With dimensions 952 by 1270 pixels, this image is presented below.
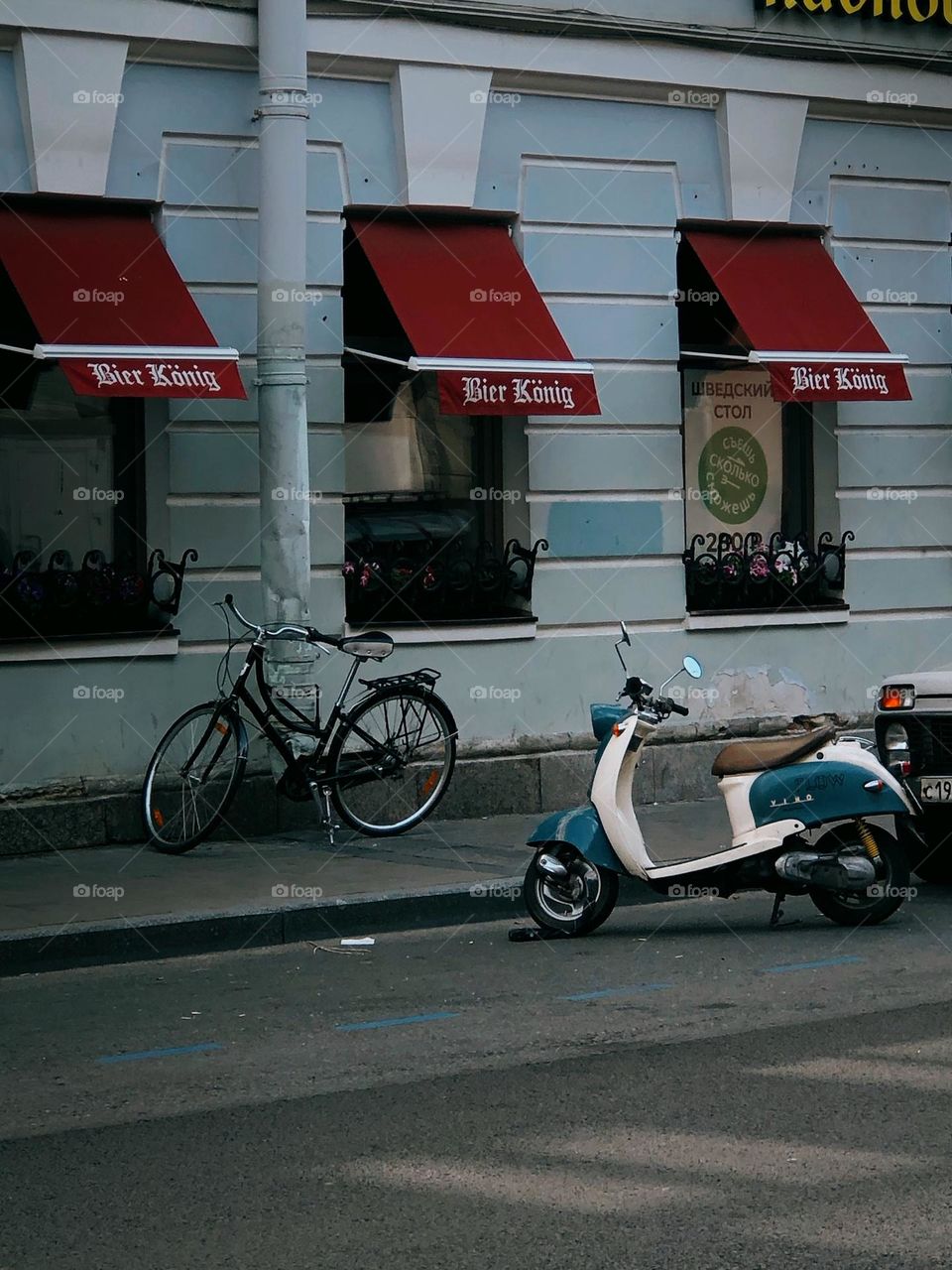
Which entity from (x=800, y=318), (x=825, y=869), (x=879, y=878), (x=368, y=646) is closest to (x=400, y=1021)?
(x=825, y=869)

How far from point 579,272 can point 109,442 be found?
11.7 feet

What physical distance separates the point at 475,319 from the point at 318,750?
3141 millimetres

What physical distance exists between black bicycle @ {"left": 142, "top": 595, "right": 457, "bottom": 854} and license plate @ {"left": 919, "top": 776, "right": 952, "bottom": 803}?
325cm

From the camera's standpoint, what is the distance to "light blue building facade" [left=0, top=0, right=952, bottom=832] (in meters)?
11.6

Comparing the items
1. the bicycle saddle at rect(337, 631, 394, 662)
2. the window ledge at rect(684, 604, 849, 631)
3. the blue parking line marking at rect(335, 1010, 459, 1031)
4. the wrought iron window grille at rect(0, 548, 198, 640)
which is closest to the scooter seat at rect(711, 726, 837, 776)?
the blue parking line marking at rect(335, 1010, 459, 1031)

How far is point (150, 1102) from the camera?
20.0 feet

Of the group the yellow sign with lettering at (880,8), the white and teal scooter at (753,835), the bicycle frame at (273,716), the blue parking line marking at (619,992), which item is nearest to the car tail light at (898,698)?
the white and teal scooter at (753,835)

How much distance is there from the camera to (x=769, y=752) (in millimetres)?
8828

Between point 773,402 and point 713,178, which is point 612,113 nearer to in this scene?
point 713,178

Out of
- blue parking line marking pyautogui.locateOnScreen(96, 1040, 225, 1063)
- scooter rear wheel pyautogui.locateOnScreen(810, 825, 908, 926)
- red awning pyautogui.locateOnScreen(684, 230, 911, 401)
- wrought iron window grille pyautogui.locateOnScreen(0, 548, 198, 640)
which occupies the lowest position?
blue parking line marking pyautogui.locateOnScreen(96, 1040, 225, 1063)

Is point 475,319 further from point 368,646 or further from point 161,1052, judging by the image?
point 161,1052

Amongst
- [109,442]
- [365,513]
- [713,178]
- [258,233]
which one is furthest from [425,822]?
[713,178]

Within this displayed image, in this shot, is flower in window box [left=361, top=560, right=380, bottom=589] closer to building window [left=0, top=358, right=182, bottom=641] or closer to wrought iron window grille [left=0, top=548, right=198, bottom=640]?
wrought iron window grille [left=0, top=548, right=198, bottom=640]

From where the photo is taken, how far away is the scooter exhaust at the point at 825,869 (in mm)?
8680
